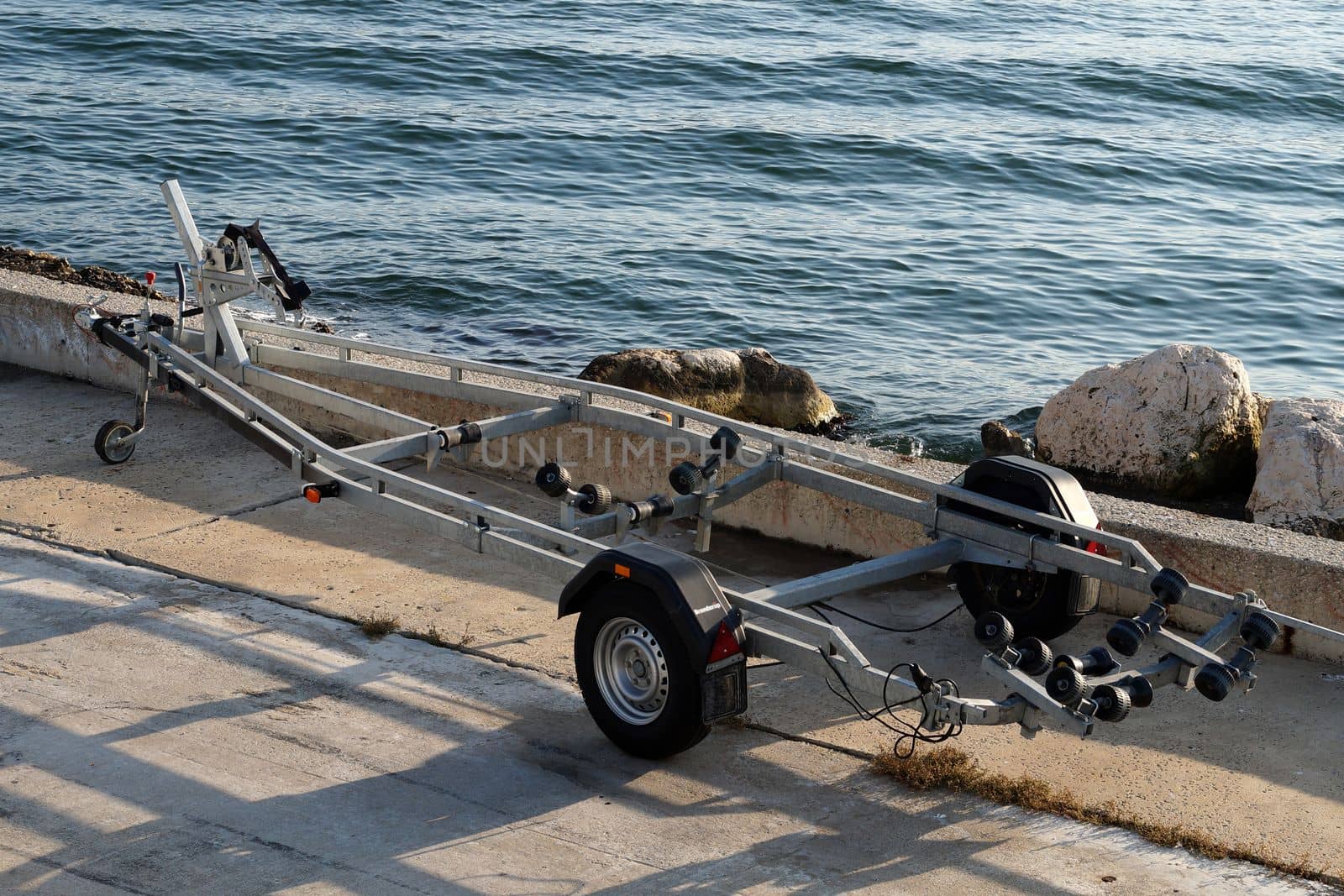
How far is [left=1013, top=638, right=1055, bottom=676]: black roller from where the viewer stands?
195 inches

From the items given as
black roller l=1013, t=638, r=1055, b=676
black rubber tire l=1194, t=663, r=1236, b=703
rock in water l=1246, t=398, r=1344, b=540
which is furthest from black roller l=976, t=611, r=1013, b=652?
rock in water l=1246, t=398, r=1344, b=540

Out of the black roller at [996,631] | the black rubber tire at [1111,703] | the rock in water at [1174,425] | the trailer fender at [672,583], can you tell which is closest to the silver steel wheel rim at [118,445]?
the trailer fender at [672,583]

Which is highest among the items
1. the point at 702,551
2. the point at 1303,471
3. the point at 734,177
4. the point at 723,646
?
the point at 734,177

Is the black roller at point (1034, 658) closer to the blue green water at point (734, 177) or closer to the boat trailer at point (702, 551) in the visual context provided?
the boat trailer at point (702, 551)

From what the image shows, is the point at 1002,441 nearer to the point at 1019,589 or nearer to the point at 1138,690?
the point at 1019,589

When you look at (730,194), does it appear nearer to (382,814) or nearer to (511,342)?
(511,342)

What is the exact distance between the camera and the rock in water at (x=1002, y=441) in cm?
1160

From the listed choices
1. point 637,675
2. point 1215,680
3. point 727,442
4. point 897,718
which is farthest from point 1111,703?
point 727,442

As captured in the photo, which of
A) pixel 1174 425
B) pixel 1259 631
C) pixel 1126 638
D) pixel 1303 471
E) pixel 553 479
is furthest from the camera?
pixel 1174 425

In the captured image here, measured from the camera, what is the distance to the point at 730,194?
68.7 feet

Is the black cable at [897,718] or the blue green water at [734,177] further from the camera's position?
the blue green water at [734,177]

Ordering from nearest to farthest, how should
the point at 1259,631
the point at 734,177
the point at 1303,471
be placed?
the point at 1259,631, the point at 1303,471, the point at 734,177

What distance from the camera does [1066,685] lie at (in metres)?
4.84

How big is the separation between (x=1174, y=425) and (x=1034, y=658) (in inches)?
240
